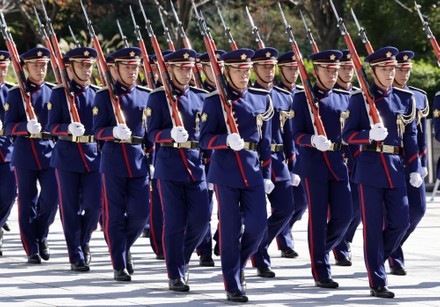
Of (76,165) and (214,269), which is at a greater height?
(76,165)

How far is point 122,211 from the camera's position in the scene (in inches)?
433

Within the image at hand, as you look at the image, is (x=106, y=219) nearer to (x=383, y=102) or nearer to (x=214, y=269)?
(x=214, y=269)

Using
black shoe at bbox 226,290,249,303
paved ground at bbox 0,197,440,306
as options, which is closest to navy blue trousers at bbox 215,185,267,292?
black shoe at bbox 226,290,249,303

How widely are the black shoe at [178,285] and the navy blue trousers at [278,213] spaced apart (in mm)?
1067

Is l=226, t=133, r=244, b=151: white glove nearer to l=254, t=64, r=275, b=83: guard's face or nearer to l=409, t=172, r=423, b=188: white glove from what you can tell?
l=254, t=64, r=275, b=83: guard's face

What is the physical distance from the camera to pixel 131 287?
10641 millimetres

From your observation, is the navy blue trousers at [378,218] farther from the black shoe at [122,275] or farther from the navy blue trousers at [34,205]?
the navy blue trousers at [34,205]

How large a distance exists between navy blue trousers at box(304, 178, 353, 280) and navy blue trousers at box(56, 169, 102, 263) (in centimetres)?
195

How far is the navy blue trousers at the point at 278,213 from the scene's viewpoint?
444 inches

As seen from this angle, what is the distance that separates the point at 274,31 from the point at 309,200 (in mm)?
30138

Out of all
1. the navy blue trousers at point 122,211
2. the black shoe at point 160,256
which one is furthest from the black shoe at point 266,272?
the black shoe at point 160,256

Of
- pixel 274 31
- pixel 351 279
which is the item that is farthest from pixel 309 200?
pixel 274 31

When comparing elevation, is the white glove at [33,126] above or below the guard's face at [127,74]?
below

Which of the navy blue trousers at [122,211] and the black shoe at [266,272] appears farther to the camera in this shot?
the black shoe at [266,272]
